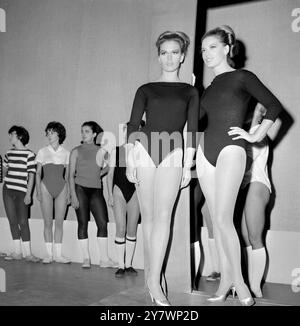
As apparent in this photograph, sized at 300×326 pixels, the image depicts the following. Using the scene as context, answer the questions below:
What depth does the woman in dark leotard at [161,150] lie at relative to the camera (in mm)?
2807

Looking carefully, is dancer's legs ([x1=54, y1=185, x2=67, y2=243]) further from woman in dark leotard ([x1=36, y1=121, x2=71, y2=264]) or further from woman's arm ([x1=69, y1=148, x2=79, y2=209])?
woman's arm ([x1=69, y1=148, x2=79, y2=209])

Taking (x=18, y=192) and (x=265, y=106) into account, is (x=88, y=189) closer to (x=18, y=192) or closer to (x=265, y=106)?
(x=18, y=192)

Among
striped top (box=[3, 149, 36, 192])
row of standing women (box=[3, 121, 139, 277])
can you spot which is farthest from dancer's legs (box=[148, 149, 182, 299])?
striped top (box=[3, 149, 36, 192])

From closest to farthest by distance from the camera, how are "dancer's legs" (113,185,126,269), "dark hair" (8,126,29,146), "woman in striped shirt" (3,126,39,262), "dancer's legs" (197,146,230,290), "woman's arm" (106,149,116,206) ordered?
1. "dancer's legs" (197,146,230,290)
2. "dancer's legs" (113,185,126,269)
3. "woman's arm" (106,149,116,206)
4. "woman in striped shirt" (3,126,39,262)
5. "dark hair" (8,126,29,146)

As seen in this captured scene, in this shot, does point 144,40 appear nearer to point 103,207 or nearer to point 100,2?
point 100,2

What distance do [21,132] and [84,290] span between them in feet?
8.16

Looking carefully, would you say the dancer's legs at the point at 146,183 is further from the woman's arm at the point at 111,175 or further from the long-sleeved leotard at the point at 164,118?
the woman's arm at the point at 111,175

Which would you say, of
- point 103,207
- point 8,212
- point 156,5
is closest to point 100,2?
point 156,5

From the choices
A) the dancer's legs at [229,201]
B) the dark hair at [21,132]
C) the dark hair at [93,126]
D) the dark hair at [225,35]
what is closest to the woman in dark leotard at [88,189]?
the dark hair at [93,126]

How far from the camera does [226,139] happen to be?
2750mm

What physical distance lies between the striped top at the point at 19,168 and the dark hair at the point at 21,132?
0.70 ft

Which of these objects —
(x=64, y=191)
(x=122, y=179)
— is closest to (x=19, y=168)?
(x=64, y=191)

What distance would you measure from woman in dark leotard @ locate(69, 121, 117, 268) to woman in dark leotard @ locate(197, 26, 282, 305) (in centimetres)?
195

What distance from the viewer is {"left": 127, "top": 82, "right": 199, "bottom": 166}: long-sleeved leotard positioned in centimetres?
283
